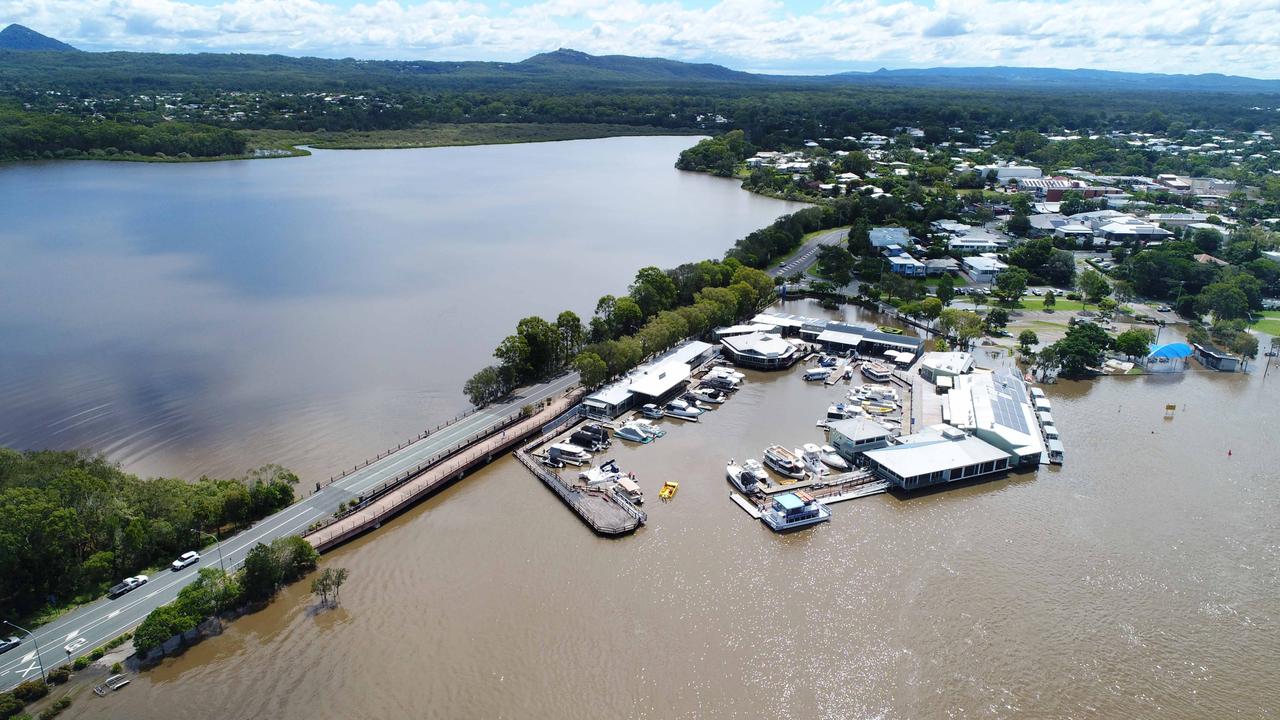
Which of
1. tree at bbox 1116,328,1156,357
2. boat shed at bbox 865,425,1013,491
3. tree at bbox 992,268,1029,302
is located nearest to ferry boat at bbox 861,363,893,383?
boat shed at bbox 865,425,1013,491

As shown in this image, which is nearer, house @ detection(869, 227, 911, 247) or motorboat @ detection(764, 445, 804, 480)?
motorboat @ detection(764, 445, 804, 480)

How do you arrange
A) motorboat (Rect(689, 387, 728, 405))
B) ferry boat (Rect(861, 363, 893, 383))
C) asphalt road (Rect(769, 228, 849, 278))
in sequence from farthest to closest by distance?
1. asphalt road (Rect(769, 228, 849, 278))
2. ferry boat (Rect(861, 363, 893, 383))
3. motorboat (Rect(689, 387, 728, 405))

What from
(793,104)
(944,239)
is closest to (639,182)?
(944,239)

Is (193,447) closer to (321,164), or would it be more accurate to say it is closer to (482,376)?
(482,376)

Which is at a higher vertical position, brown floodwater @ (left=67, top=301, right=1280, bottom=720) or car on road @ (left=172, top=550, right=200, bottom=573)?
car on road @ (left=172, top=550, right=200, bottom=573)

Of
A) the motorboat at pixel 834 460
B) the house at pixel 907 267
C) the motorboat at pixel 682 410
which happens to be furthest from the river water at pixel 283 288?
the motorboat at pixel 834 460

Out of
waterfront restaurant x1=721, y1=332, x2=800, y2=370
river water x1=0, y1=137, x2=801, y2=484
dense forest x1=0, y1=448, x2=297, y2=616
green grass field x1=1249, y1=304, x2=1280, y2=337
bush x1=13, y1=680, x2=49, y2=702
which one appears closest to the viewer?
bush x1=13, y1=680, x2=49, y2=702

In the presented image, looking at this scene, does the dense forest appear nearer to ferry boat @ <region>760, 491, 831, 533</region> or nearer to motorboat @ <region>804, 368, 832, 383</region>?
ferry boat @ <region>760, 491, 831, 533</region>

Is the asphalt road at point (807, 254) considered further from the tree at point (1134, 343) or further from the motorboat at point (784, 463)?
the motorboat at point (784, 463)
